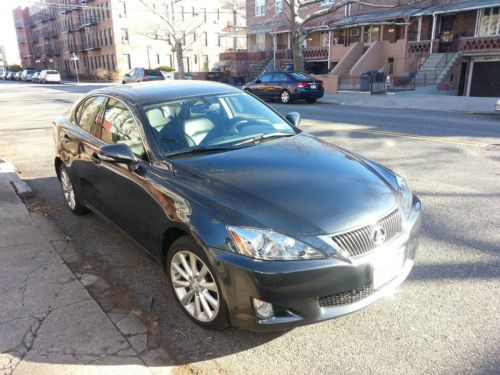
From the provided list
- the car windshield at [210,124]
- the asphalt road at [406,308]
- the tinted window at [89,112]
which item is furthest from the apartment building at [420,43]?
the tinted window at [89,112]

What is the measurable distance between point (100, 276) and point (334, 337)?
2.17 meters

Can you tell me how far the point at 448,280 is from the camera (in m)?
3.54

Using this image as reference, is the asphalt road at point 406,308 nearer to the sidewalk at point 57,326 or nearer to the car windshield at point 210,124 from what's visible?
the sidewalk at point 57,326

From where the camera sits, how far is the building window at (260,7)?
40.6 metres

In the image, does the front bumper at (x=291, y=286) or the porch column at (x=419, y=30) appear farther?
the porch column at (x=419, y=30)

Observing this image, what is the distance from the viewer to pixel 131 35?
53844 millimetres

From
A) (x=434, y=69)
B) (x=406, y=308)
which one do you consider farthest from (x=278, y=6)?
(x=406, y=308)

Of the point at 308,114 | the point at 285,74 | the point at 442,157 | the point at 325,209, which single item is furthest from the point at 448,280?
the point at 285,74

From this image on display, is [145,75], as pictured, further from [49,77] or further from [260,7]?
[49,77]

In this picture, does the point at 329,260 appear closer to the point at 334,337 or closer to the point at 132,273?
the point at 334,337

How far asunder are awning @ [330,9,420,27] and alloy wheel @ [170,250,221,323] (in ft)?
92.0

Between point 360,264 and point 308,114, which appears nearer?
point 360,264

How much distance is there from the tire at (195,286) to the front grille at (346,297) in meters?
0.64

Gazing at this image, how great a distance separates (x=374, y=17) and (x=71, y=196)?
28554 millimetres
